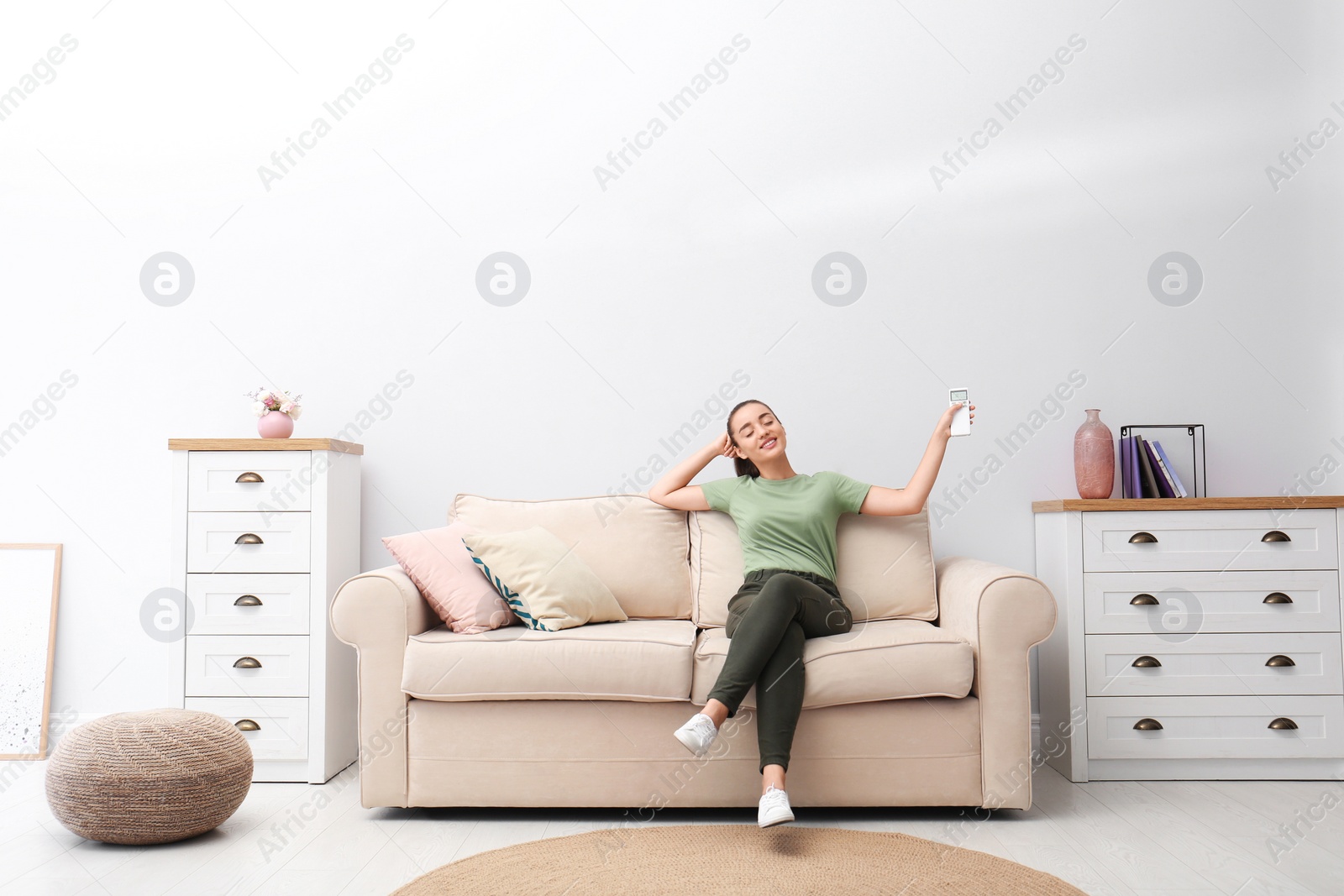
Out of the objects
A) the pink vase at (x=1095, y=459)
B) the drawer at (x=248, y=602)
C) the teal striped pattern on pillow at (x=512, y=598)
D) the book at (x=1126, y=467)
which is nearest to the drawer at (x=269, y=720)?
the drawer at (x=248, y=602)

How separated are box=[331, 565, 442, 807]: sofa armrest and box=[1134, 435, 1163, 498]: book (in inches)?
90.2

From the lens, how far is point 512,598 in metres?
2.57

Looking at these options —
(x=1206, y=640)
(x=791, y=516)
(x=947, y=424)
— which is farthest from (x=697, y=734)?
(x=1206, y=640)

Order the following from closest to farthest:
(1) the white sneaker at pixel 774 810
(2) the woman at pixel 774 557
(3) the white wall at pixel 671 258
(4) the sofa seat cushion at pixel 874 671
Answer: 1. (1) the white sneaker at pixel 774 810
2. (2) the woman at pixel 774 557
3. (4) the sofa seat cushion at pixel 874 671
4. (3) the white wall at pixel 671 258

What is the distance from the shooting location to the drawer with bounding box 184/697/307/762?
274 centimetres

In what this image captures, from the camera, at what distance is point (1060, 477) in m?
3.23

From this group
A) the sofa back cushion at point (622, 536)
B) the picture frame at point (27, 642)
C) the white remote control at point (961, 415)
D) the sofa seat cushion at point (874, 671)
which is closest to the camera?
the sofa seat cushion at point (874, 671)

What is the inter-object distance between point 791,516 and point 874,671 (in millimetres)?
558

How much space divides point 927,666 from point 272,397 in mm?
2151

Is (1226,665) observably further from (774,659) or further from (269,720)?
(269,720)

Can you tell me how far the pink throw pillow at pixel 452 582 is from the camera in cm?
250

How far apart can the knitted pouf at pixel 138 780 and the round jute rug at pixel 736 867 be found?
0.61m

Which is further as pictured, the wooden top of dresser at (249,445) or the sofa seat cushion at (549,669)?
the wooden top of dresser at (249,445)

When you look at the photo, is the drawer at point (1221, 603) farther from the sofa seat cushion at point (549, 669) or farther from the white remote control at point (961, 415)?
the sofa seat cushion at point (549, 669)
